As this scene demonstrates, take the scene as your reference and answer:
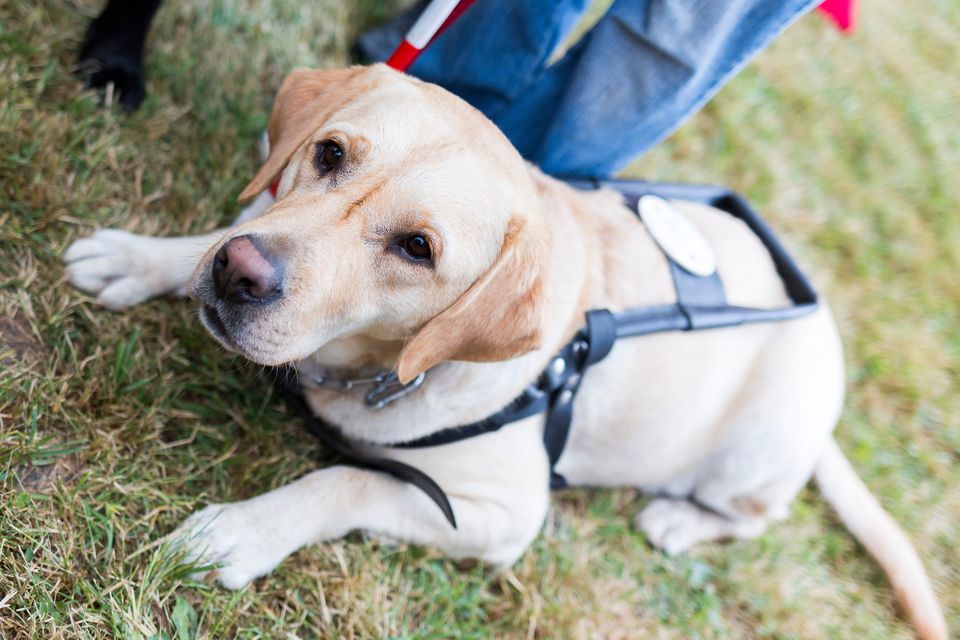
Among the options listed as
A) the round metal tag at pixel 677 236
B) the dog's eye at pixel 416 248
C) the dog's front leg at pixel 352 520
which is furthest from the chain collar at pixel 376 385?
the round metal tag at pixel 677 236

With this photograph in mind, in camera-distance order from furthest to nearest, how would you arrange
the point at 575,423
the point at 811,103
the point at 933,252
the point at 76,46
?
1. the point at 811,103
2. the point at 933,252
3. the point at 76,46
4. the point at 575,423

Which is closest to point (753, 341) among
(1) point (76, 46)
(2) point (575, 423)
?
(2) point (575, 423)

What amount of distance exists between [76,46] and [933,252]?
5.38 meters

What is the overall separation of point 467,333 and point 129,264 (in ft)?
4.47

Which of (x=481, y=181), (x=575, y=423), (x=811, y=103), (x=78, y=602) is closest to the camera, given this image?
(x=78, y=602)

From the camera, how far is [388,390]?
2822mm

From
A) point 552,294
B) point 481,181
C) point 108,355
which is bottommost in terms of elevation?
point 108,355

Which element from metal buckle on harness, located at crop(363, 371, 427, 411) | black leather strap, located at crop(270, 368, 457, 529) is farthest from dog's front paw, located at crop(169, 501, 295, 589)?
metal buckle on harness, located at crop(363, 371, 427, 411)

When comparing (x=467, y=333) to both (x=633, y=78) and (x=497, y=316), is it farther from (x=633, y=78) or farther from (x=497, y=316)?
(x=633, y=78)

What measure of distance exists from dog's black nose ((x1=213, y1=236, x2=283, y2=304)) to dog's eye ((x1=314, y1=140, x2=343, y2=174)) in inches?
17.1

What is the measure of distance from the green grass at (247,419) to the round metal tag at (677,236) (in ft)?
3.89

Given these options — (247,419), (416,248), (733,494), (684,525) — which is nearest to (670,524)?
(684,525)

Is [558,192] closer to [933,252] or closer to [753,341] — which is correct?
[753,341]

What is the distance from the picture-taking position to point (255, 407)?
3.15 meters
